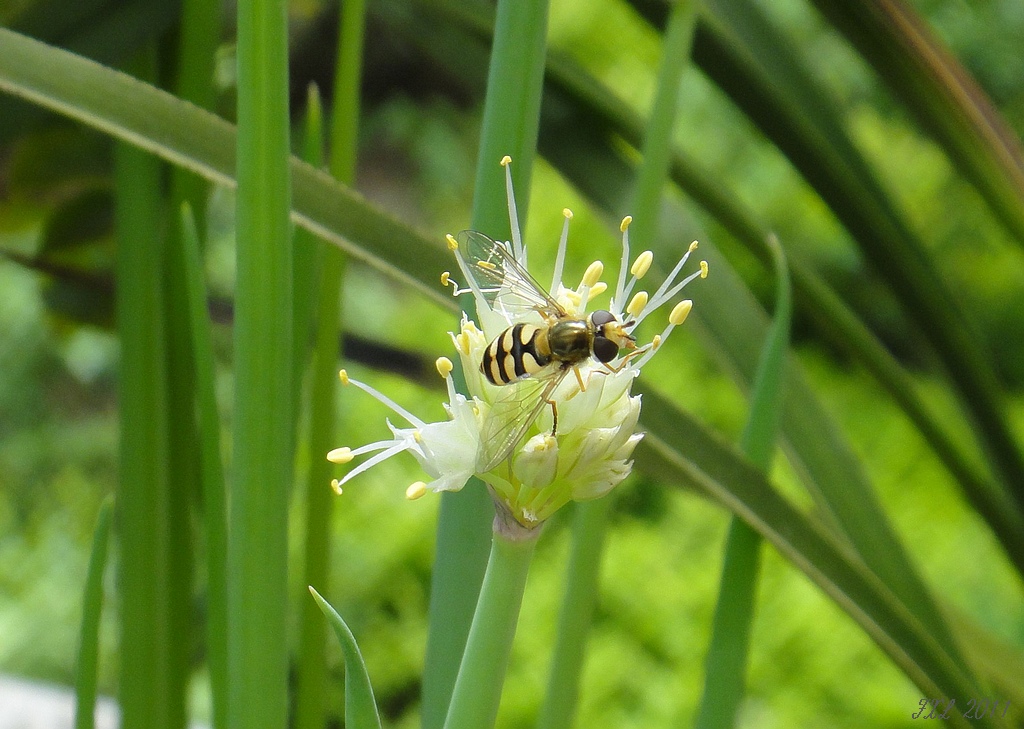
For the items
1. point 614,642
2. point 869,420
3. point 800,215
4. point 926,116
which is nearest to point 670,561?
point 614,642

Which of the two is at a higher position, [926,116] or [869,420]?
[869,420]

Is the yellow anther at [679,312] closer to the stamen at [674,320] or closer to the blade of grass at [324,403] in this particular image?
the stamen at [674,320]

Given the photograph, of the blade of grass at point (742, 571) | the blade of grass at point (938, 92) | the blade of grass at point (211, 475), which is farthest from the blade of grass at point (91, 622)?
the blade of grass at point (938, 92)

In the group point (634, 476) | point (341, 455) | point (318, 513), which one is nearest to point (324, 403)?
point (318, 513)

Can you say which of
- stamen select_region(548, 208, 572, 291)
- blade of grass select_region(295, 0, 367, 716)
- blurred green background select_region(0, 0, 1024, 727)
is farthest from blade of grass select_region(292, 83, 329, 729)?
blurred green background select_region(0, 0, 1024, 727)

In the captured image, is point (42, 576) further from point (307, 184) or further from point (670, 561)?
point (307, 184)

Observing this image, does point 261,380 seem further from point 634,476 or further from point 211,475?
point 634,476
